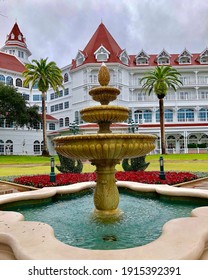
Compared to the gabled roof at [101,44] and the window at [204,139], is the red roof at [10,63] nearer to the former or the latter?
the gabled roof at [101,44]

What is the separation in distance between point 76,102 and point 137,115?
11659 millimetres

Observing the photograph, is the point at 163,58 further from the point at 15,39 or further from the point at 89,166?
the point at 15,39

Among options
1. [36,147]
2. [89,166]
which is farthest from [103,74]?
[36,147]

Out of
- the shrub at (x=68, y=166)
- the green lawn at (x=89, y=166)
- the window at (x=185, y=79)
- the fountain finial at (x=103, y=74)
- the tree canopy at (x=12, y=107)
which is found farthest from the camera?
the window at (x=185, y=79)

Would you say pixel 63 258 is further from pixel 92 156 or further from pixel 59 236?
pixel 92 156

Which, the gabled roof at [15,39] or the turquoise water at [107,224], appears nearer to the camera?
the turquoise water at [107,224]

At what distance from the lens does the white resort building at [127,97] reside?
4938 centimetres

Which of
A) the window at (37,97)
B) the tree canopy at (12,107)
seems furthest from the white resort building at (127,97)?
the tree canopy at (12,107)

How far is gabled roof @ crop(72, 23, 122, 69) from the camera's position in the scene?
49.8m

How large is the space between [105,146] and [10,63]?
56979mm

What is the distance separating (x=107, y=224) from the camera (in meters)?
5.84

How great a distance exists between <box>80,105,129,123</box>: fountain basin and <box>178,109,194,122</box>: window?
47.9m

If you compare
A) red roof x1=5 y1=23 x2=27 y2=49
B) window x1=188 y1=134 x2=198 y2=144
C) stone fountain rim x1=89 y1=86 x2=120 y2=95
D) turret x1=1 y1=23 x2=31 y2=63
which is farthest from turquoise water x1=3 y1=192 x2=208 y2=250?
red roof x1=5 y1=23 x2=27 y2=49

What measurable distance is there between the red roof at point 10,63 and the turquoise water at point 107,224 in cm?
5105
